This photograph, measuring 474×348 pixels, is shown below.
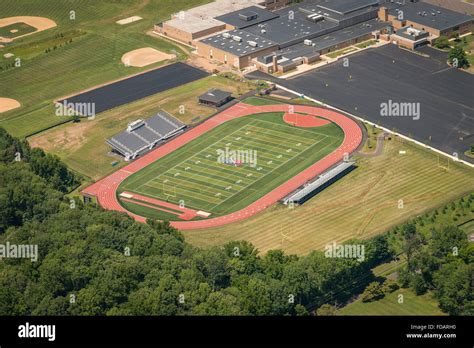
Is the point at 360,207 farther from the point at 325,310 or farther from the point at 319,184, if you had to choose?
the point at 325,310

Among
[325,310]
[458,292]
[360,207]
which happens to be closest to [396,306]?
[458,292]

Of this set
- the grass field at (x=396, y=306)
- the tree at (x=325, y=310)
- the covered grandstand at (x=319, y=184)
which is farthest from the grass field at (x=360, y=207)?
the tree at (x=325, y=310)

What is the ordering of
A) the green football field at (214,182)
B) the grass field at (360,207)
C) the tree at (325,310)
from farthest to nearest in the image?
the green football field at (214,182) < the grass field at (360,207) < the tree at (325,310)

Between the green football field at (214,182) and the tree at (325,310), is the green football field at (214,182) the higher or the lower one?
the lower one

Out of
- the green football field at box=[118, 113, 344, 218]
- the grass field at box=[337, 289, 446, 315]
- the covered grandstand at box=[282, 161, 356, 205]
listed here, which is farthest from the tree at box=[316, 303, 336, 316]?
the green football field at box=[118, 113, 344, 218]

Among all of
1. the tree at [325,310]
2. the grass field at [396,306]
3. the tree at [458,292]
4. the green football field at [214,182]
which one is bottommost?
the green football field at [214,182]

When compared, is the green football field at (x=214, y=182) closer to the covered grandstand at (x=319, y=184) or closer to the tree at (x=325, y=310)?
the covered grandstand at (x=319, y=184)

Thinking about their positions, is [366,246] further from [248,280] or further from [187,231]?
[187,231]
